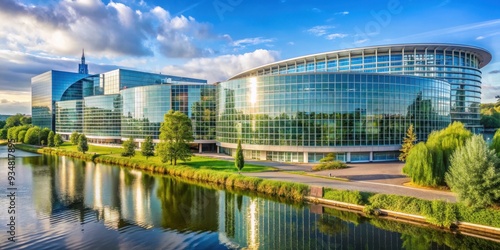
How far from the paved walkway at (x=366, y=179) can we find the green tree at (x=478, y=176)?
3.28 metres

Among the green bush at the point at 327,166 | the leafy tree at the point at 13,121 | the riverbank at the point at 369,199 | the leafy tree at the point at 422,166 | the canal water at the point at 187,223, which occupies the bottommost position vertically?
the canal water at the point at 187,223

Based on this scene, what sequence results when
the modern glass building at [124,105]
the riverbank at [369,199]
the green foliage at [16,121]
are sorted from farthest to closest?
1. the green foliage at [16,121]
2. the modern glass building at [124,105]
3. the riverbank at [369,199]

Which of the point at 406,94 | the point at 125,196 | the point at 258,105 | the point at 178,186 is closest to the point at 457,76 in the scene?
the point at 406,94

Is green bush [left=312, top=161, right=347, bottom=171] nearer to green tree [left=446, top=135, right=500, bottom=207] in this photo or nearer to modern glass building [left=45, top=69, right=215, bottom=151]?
green tree [left=446, top=135, right=500, bottom=207]

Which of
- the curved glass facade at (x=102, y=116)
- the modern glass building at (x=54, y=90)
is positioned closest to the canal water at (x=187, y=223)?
the curved glass facade at (x=102, y=116)

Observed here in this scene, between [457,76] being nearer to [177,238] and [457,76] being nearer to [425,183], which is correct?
[425,183]

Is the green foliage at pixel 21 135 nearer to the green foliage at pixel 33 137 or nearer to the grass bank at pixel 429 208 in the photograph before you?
the green foliage at pixel 33 137

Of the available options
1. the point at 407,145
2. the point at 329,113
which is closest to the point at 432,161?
the point at 407,145

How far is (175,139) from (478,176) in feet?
136

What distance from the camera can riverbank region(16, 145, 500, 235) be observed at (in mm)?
23094

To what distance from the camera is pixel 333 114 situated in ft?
168

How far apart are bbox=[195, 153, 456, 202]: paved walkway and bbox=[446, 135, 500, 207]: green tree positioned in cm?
328

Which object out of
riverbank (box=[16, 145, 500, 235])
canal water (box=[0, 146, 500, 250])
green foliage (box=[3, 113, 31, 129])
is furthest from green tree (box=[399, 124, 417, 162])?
green foliage (box=[3, 113, 31, 129])

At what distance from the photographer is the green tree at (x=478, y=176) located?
74.9ft
